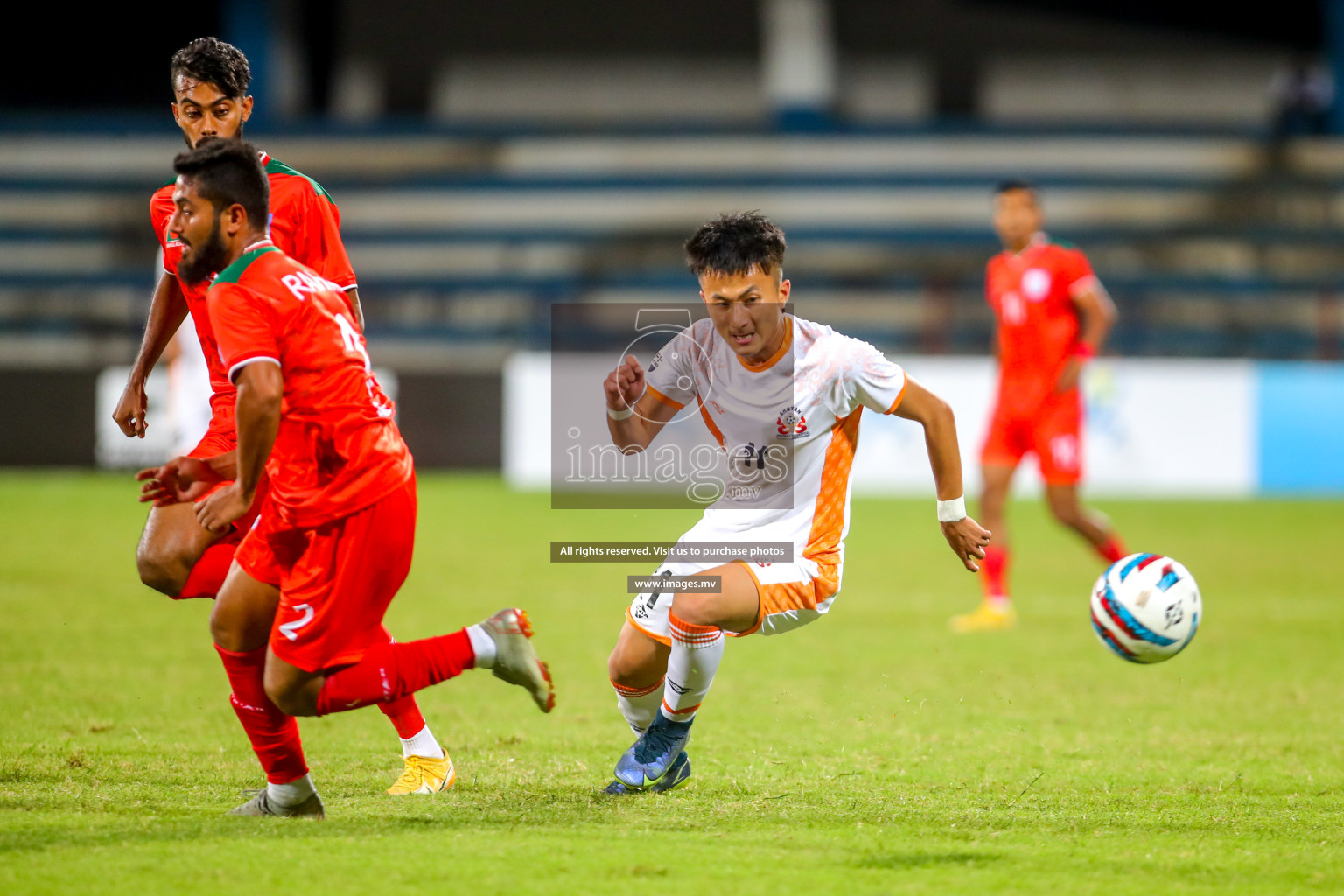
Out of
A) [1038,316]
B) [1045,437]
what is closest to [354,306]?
[1045,437]

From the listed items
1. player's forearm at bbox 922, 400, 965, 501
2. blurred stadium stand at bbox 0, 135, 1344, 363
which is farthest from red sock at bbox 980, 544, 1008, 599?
blurred stadium stand at bbox 0, 135, 1344, 363

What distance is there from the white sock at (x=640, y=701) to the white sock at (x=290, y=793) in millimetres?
1001

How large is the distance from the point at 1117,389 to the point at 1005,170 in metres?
8.16

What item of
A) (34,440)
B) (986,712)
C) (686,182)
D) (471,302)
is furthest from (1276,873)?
(686,182)

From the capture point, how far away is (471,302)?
2086 cm

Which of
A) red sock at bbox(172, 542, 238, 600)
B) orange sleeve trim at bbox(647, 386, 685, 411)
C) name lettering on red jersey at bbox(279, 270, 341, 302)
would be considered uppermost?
name lettering on red jersey at bbox(279, 270, 341, 302)

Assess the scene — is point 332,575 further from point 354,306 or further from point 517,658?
point 354,306

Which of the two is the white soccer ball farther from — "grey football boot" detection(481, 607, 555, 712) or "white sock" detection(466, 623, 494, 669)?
"white sock" detection(466, 623, 494, 669)

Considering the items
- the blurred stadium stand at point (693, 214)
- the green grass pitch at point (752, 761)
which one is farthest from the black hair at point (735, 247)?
the blurred stadium stand at point (693, 214)

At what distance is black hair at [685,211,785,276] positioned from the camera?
4164 mm

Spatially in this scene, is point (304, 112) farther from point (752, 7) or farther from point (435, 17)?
point (752, 7)

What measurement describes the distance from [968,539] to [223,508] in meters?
2.08

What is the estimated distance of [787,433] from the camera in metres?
4.43

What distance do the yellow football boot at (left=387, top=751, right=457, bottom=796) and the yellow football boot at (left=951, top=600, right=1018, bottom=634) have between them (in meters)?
4.12
